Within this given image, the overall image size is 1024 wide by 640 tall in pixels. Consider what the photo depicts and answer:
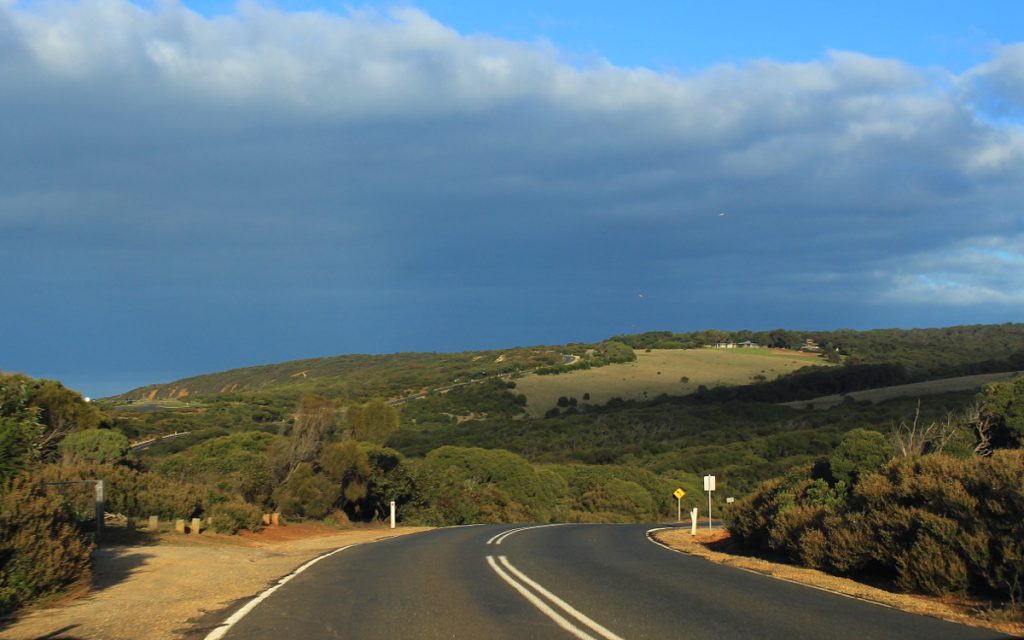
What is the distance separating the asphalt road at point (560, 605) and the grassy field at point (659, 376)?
73762 millimetres

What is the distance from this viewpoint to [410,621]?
9562mm

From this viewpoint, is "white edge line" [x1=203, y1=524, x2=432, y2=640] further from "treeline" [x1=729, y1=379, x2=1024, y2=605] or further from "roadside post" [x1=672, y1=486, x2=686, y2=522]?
"roadside post" [x1=672, y1=486, x2=686, y2=522]

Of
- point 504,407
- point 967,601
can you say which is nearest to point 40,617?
point 967,601

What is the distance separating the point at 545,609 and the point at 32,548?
6458 millimetres

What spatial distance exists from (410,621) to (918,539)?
23.6ft

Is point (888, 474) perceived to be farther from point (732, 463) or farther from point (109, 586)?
point (732, 463)

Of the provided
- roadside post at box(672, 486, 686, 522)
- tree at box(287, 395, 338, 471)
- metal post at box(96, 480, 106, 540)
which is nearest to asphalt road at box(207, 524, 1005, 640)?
metal post at box(96, 480, 106, 540)

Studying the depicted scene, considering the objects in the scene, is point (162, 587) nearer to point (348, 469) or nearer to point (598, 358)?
point (348, 469)

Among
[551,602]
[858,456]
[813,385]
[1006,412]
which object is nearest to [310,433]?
[858,456]

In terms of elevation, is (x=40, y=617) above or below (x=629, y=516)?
above

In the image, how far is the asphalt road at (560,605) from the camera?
347 inches

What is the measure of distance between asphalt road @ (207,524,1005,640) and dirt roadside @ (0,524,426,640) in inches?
30.5

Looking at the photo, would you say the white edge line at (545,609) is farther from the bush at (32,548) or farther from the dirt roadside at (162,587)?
the bush at (32,548)

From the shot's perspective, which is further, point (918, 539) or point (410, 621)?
point (918, 539)
